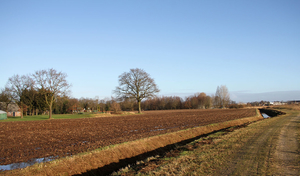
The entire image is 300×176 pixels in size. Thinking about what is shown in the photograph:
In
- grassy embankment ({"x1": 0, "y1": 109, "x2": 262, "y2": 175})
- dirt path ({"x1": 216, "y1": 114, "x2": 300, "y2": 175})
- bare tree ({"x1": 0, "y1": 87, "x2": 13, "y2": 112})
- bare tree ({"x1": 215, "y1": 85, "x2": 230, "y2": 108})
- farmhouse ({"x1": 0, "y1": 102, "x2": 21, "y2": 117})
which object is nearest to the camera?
dirt path ({"x1": 216, "y1": 114, "x2": 300, "y2": 175})

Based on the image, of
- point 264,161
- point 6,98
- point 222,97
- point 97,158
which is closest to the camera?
point 264,161

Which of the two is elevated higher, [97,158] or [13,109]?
[13,109]

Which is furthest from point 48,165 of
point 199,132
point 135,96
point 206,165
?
point 135,96

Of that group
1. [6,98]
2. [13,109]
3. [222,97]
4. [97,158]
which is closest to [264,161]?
Result: [97,158]

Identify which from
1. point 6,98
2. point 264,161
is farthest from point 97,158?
point 6,98

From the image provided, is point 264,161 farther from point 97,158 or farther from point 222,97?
point 222,97

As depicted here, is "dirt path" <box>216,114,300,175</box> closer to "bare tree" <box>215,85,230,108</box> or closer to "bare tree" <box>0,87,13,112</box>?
"bare tree" <box>0,87,13,112</box>

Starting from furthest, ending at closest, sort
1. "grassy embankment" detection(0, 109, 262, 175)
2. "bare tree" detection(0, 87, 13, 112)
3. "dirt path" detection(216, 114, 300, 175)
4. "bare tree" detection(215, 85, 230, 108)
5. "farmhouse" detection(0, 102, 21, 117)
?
"bare tree" detection(215, 85, 230, 108), "farmhouse" detection(0, 102, 21, 117), "bare tree" detection(0, 87, 13, 112), "grassy embankment" detection(0, 109, 262, 175), "dirt path" detection(216, 114, 300, 175)

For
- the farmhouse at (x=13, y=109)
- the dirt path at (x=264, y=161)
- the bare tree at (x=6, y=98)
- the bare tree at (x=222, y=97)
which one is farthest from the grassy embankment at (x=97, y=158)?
the bare tree at (x=222, y=97)

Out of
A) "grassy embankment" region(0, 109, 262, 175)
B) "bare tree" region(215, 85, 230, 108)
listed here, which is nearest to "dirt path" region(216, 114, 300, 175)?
"grassy embankment" region(0, 109, 262, 175)

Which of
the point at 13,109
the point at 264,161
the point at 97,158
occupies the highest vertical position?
the point at 13,109

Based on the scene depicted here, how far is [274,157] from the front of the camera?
8.73 metres

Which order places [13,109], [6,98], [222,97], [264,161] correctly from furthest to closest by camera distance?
[222,97], [13,109], [6,98], [264,161]

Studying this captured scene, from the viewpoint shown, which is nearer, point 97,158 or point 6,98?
point 97,158
